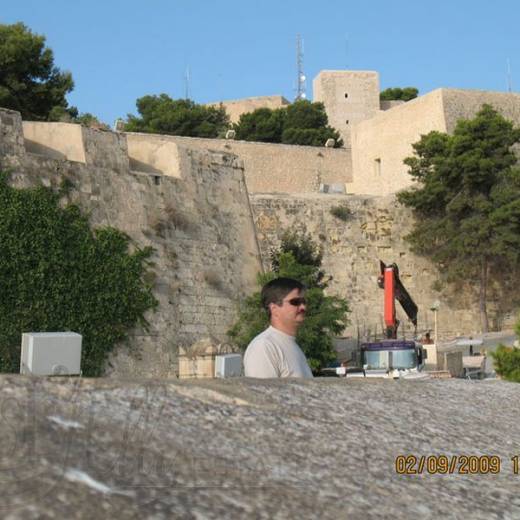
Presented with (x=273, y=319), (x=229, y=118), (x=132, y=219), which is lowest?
(x=273, y=319)

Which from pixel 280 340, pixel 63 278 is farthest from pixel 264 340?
pixel 63 278

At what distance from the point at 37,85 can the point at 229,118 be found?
2179 cm

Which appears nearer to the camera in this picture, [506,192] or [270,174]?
[506,192]

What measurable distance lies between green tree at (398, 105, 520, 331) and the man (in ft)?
72.2

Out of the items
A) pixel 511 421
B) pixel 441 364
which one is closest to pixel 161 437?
pixel 511 421

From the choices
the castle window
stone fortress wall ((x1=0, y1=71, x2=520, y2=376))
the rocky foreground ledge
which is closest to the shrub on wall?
stone fortress wall ((x1=0, y1=71, x2=520, y2=376))

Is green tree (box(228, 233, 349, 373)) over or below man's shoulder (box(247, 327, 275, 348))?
over

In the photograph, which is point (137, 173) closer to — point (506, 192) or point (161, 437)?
point (161, 437)

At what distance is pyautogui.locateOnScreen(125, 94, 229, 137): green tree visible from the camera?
4331cm

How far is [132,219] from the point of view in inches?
515

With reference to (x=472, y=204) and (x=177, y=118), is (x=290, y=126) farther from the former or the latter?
(x=472, y=204)

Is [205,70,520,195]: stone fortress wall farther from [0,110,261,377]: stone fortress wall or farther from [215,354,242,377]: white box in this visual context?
[215,354,242,377]: white box

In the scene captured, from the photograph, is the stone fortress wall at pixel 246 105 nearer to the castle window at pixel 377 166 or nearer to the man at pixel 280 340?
the castle window at pixel 377 166

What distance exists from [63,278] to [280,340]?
814 cm
